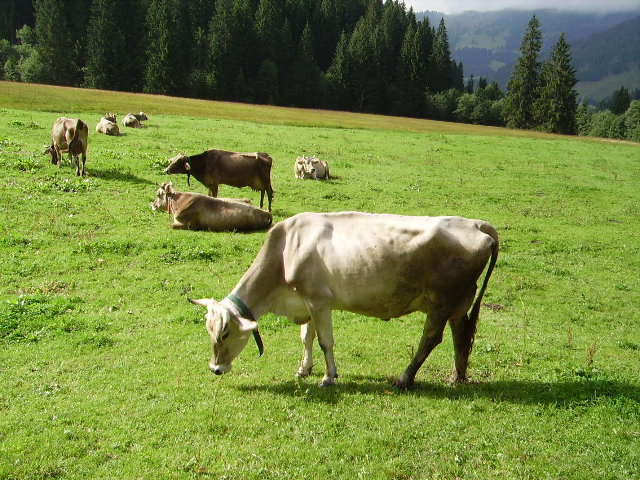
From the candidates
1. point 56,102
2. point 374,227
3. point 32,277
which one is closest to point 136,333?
point 32,277

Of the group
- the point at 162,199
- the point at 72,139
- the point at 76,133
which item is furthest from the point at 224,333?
the point at 72,139

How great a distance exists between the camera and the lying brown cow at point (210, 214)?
59.8ft

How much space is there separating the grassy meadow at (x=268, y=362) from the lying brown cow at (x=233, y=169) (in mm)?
1479

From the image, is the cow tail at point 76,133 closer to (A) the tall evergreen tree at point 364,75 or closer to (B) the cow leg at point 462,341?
(B) the cow leg at point 462,341

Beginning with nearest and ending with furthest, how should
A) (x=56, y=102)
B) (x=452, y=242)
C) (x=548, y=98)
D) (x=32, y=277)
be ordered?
(x=452, y=242), (x=32, y=277), (x=56, y=102), (x=548, y=98)

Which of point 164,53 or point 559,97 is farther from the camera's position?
point 559,97

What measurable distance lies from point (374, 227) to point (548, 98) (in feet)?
319

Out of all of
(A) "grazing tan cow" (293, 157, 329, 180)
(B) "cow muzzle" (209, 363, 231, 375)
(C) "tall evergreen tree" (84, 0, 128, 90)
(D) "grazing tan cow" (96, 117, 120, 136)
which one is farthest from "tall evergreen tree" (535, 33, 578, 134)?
(B) "cow muzzle" (209, 363, 231, 375)

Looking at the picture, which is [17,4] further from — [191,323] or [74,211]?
[191,323]

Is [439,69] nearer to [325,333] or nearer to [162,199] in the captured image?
[162,199]

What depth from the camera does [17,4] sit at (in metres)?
132

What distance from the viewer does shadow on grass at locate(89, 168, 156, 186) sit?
23.3 metres

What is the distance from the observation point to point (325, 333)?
916 cm

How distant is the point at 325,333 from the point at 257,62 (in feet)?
348
